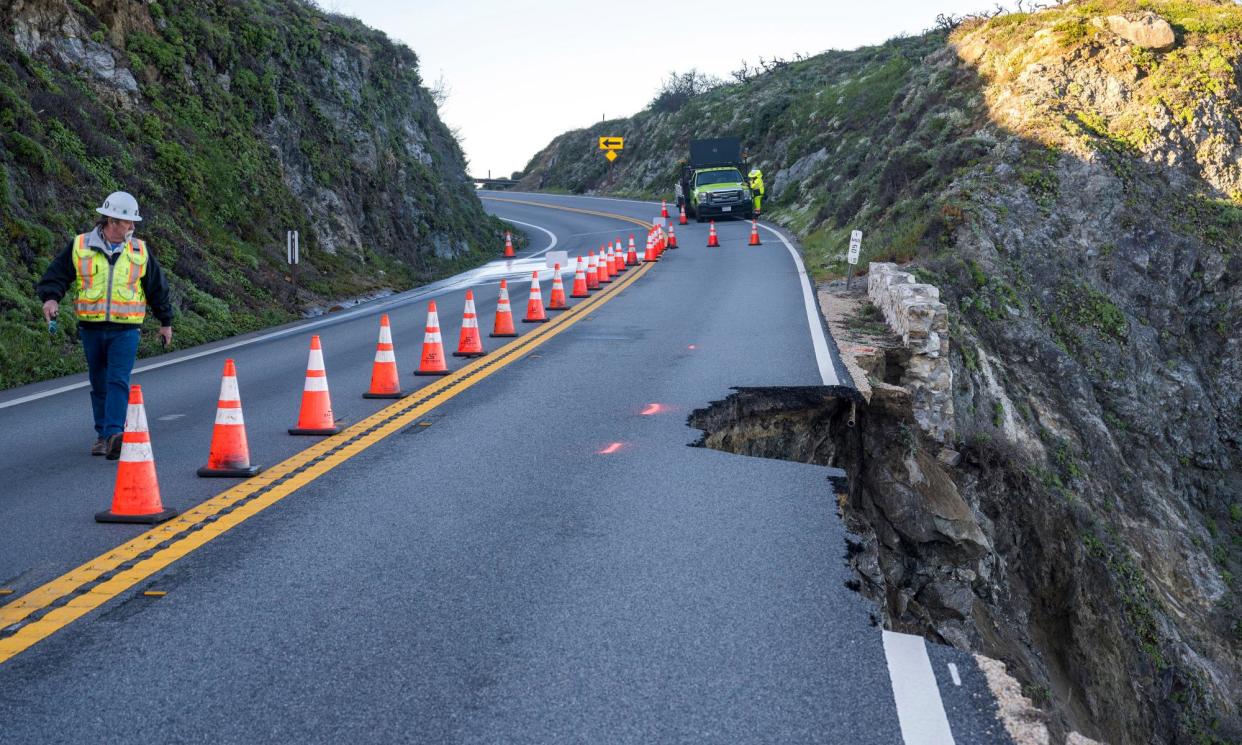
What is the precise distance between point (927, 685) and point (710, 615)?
1.01 metres

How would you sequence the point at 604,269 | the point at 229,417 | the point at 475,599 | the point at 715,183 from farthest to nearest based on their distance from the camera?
the point at 715,183
the point at 604,269
the point at 229,417
the point at 475,599

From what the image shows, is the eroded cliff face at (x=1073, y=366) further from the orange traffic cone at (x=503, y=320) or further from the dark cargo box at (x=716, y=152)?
the dark cargo box at (x=716, y=152)

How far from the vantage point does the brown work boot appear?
8133mm

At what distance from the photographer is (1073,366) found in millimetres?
18922

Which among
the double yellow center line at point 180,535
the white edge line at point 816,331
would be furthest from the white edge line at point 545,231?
the double yellow center line at point 180,535

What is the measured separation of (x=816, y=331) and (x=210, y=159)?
13305 millimetres

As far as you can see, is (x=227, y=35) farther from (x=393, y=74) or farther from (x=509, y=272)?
(x=393, y=74)

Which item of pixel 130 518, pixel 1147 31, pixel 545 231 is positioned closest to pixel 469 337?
pixel 130 518

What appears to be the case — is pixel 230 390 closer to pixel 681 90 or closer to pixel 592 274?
pixel 592 274

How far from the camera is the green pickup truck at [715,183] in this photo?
44.3 m

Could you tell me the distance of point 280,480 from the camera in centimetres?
736

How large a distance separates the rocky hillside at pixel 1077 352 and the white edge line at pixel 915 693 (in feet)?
3.24

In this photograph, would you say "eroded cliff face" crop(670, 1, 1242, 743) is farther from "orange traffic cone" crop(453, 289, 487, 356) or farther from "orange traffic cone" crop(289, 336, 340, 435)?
"orange traffic cone" crop(453, 289, 487, 356)

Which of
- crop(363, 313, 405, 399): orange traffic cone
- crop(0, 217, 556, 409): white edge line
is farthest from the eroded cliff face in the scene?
crop(0, 217, 556, 409): white edge line
